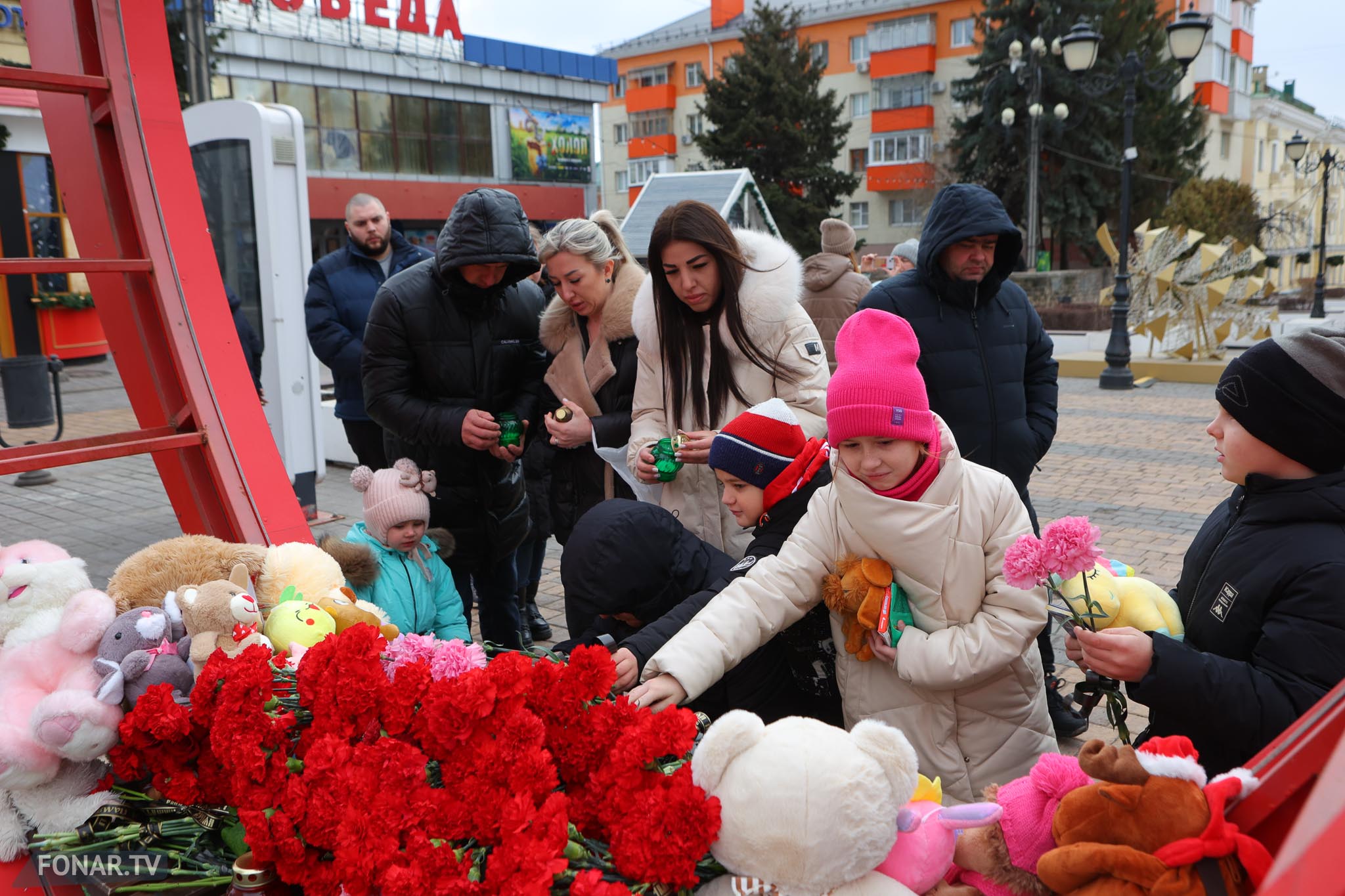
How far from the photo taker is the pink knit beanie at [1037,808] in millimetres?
1264

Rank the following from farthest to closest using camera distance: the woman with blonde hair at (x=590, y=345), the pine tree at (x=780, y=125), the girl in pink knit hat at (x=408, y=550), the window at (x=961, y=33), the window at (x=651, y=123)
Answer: the window at (x=651, y=123), the window at (x=961, y=33), the pine tree at (x=780, y=125), the woman with blonde hair at (x=590, y=345), the girl in pink knit hat at (x=408, y=550)

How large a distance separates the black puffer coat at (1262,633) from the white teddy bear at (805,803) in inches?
25.5

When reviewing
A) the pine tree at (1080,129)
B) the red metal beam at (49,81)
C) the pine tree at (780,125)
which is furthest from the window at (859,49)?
the red metal beam at (49,81)

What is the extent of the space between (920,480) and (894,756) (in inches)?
37.0

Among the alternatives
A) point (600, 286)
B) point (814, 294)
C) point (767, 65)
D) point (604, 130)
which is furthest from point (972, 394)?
point (604, 130)

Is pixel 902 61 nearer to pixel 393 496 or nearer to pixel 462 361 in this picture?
pixel 462 361

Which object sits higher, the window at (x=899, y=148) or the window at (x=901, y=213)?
the window at (x=899, y=148)

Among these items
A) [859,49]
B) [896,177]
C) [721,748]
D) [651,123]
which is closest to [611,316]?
[721,748]

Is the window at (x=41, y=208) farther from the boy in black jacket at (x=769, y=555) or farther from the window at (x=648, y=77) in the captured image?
the window at (x=648, y=77)

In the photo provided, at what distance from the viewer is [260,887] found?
1482 millimetres

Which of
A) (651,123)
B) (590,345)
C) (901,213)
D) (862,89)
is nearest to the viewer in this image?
(590,345)

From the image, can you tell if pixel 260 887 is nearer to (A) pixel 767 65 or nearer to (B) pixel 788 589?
(B) pixel 788 589

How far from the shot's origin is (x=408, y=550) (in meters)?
3.31

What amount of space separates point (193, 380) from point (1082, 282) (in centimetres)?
3045
